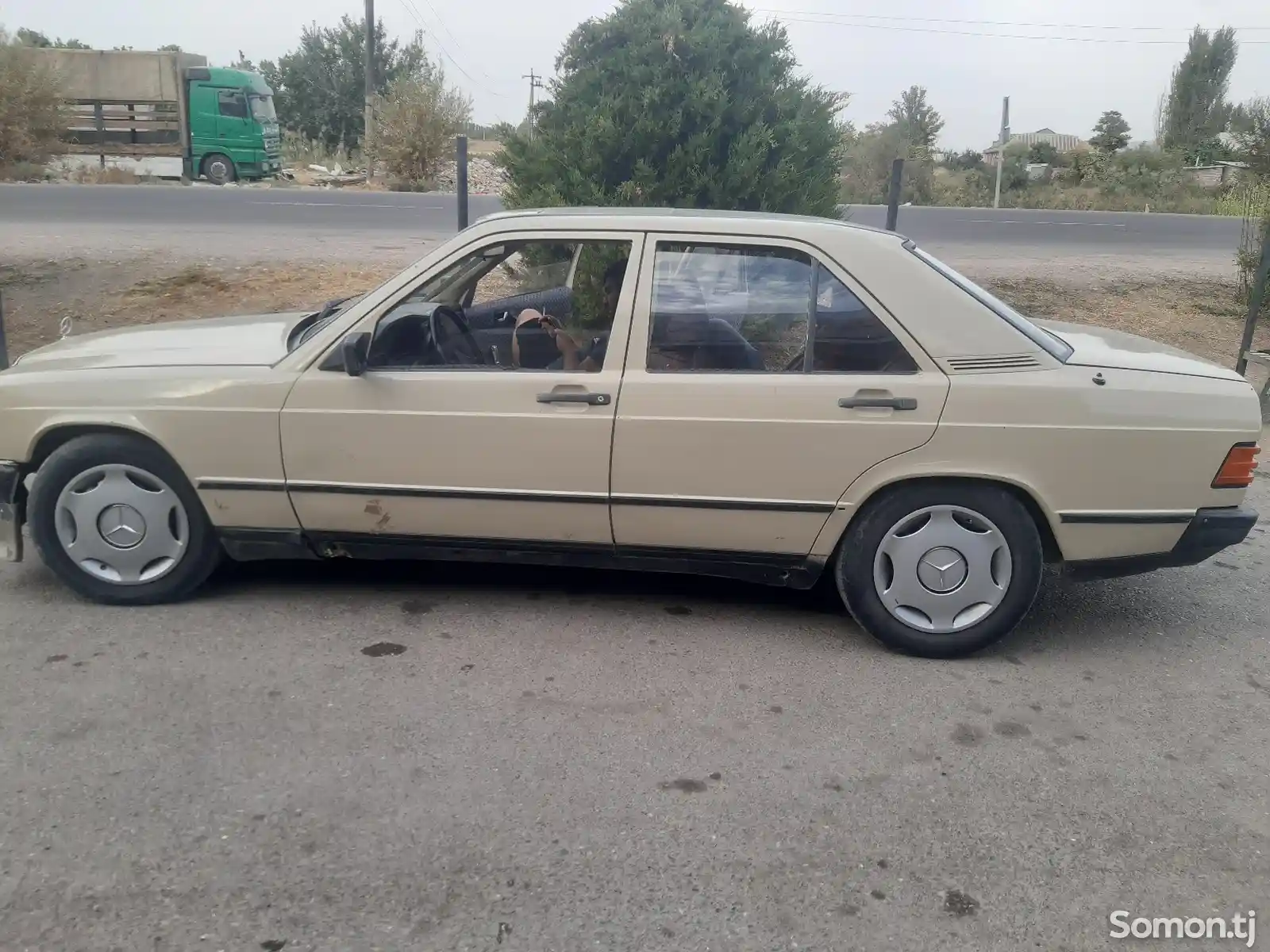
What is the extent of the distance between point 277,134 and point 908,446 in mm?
32011

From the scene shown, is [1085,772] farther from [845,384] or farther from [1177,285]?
[1177,285]

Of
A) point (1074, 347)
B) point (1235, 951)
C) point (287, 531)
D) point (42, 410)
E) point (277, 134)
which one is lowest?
point (1235, 951)

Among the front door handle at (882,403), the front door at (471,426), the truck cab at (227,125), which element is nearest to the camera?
the front door handle at (882,403)

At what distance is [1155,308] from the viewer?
11.8 m

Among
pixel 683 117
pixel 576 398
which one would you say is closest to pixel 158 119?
pixel 683 117

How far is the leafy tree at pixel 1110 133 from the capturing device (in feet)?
145

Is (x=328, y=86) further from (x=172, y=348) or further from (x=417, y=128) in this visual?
(x=172, y=348)

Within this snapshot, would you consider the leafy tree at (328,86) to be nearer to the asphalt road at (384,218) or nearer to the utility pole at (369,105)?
the utility pole at (369,105)

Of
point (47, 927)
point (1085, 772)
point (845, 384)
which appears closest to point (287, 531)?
point (47, 927)

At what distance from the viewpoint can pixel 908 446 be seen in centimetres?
392

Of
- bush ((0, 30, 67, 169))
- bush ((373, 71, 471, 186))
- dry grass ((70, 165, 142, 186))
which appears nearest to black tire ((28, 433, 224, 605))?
bush ((373, 71, 471, 186))

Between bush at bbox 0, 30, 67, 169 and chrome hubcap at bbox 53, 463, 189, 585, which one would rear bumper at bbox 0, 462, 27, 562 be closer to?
chrome hubcap at bbox 53, 463, 189, 585

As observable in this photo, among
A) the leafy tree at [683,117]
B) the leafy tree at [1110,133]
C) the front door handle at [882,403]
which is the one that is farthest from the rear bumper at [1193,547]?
the leafy tree at [1110,133]

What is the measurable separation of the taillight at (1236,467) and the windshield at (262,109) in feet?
100
